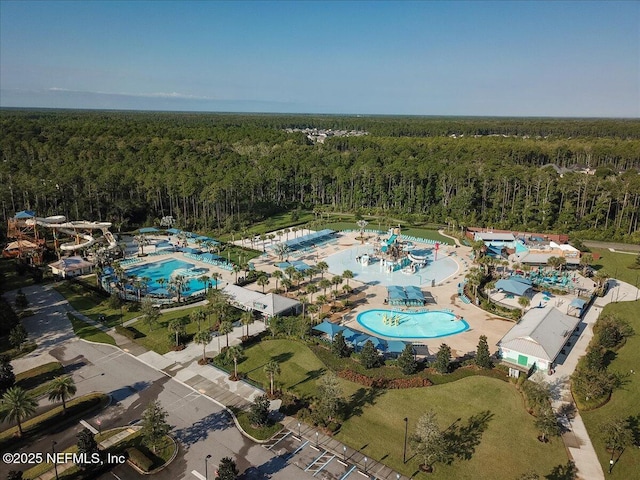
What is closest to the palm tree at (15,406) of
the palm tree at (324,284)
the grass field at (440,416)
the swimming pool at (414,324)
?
the grass field at (440,416)

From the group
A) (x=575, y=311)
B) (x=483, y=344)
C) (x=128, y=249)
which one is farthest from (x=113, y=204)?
(x=575, y=311)

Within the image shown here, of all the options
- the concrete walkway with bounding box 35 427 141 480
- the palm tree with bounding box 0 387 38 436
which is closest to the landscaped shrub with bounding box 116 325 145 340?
the concrete walkway with bounding box 35 427 141 480

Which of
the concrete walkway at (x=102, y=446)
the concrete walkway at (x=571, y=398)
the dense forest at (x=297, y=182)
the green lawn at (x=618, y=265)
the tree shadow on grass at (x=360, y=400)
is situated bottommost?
the concrete walkway at (x=102, y=446)

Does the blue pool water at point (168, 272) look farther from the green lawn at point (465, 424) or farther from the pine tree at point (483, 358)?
the pine tree at point (483, 358)

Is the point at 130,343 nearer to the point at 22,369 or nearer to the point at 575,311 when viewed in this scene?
the point at 22,369

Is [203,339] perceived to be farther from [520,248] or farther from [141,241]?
[520,248]

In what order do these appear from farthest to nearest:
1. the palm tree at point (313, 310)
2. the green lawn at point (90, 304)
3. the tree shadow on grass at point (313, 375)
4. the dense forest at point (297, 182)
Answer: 1. the dense forest at point (297, 182)
2. the green lawn at point (90, 304)
3. the palm tree at point (313, 310)
4. the tree shadow on grass at point (313, 375)
